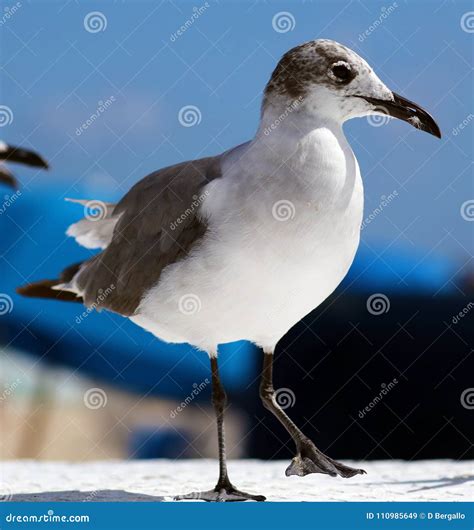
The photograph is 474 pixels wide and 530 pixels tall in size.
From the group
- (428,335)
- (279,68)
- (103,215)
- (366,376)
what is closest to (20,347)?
(103,215)

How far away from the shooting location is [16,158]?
494cm

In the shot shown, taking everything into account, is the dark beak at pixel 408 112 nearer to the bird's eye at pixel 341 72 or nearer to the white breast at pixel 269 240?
the bird's eye at pixel 341 72

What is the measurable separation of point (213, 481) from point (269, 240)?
159 cm

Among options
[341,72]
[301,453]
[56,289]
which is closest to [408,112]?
[341,72]

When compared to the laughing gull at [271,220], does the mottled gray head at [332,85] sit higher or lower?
higher

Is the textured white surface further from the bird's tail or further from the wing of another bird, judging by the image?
the wing of another bird

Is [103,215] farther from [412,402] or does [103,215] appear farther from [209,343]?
[412,402]

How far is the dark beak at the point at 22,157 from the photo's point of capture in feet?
16.1

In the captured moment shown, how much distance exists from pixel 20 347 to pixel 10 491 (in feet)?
5.95

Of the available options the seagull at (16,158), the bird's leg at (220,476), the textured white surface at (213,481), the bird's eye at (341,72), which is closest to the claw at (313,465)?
the textured white surface at (213,481)

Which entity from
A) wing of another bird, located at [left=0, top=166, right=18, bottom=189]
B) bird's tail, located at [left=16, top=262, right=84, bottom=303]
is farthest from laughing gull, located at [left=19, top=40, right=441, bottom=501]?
wing of another bird, located at [left=0, top=166, right=18, bottom=189]

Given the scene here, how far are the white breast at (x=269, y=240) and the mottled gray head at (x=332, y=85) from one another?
0.13 m

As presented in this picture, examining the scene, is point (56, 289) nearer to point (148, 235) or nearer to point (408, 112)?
point (148, 235)

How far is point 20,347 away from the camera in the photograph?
6172mm
